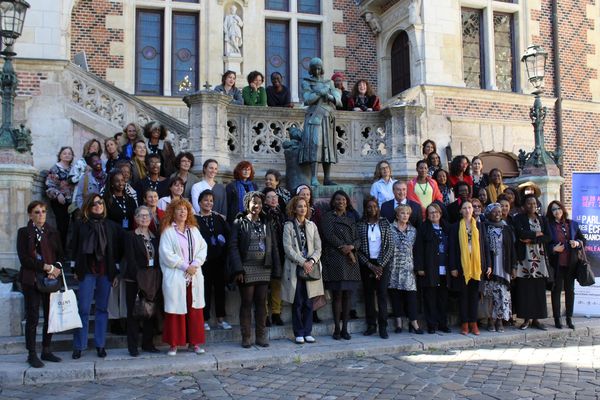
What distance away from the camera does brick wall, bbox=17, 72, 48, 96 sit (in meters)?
12.6

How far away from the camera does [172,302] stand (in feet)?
22.1

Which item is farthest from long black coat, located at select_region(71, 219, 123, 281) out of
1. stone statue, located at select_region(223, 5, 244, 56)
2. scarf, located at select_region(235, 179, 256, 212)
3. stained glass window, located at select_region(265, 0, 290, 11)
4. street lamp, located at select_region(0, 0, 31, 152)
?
stained glass window, located at select_region(265, 0, 290, 11)

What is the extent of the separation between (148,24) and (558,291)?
1209 cm

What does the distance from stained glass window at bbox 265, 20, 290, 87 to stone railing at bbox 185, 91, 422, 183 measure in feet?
19.9

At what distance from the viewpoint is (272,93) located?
11086 mm

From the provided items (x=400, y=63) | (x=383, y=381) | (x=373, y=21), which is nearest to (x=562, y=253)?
(x=383, y=381)

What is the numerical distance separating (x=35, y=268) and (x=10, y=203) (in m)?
2.05

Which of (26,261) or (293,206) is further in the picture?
(293,206)

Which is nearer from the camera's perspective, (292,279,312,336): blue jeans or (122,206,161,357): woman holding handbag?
(122,206,161,357): woman holding handbag

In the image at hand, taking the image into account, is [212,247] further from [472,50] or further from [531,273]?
[472,50]

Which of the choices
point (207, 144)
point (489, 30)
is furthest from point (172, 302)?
point (489, 30)

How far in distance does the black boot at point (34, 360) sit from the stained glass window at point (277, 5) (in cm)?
1278

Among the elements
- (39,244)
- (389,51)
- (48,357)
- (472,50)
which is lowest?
(48,357)

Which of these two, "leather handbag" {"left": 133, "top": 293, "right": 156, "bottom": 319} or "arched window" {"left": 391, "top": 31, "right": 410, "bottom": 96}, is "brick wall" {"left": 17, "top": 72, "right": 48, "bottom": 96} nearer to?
"leather handbag" {"left": 133, "top": 293, "right": 156, "bottom": 319}
